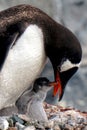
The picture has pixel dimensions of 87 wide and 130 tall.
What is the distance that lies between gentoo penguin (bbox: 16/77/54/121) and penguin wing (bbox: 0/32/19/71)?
0.59 metres

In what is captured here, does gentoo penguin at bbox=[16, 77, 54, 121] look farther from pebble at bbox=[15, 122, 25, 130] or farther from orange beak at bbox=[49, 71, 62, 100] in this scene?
pebble at bbox=[15, 122, 25, 130]

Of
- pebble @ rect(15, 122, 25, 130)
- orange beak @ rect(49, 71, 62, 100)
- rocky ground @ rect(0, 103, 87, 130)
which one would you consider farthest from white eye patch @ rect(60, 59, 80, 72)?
pebble @ rect(15, 122, 25, 130)

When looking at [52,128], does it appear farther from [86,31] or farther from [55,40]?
[86,31]

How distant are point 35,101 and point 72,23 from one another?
23.4 ft

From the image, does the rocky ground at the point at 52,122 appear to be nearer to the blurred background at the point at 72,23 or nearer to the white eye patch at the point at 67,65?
the white eye patch at the point at 67,65

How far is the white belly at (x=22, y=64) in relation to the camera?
535cm

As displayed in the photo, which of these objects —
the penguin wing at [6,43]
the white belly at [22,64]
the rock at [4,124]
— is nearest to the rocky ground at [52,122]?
the rock at [4,124]

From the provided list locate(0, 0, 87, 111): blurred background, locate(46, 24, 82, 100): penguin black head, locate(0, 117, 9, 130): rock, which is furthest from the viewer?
locate(0, 0, 87, 111): blurred background

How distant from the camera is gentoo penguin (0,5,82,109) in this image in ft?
17.5

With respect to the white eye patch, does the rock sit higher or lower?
lower

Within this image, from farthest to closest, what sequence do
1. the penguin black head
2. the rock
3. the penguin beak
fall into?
the penguin beak → the penguin black head → the rock

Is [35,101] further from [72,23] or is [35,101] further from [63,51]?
[72,23]

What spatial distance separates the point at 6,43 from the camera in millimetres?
5293

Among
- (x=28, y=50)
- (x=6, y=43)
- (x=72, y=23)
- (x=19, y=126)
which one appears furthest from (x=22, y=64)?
(x=72, y=23)
